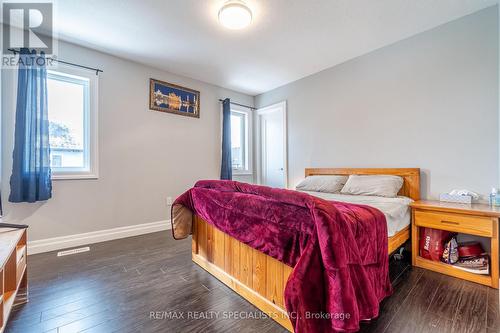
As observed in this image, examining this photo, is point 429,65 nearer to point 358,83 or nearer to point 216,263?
point 358,83

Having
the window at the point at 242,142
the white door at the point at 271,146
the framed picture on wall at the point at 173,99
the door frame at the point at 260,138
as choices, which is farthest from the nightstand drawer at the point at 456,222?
the framed picture on wall at the point at 173,99

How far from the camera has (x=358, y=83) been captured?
3119 mm

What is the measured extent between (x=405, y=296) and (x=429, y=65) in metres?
2.43

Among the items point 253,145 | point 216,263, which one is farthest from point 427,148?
point 253,145

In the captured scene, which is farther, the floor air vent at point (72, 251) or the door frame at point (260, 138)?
the door frame at point (260, 138)

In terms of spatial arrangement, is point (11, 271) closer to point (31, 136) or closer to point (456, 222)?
point (31, 136)

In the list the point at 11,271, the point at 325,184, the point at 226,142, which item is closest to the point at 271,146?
the point at 226,142

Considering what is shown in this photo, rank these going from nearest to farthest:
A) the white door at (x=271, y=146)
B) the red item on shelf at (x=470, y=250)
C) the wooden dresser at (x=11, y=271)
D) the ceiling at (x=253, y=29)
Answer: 1. the wooden dresser at (x=11, y=271)
2. the red item on shelf at (x=470, y=250)
3. the ceiling at (x=253, y=29)
4. the white door at (x=271, y=146)

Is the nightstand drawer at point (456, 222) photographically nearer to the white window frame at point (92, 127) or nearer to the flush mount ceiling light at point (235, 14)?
the flush mount ceiling light at point (235, 14)

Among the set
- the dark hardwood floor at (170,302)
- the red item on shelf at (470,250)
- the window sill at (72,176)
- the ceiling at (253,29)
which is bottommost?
the dark hardwood floor at (170,302)

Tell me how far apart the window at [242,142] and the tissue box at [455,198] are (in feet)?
10.6

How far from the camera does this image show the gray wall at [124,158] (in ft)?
8.39

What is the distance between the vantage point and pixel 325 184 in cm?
305

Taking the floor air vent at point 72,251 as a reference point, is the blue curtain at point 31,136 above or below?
above
